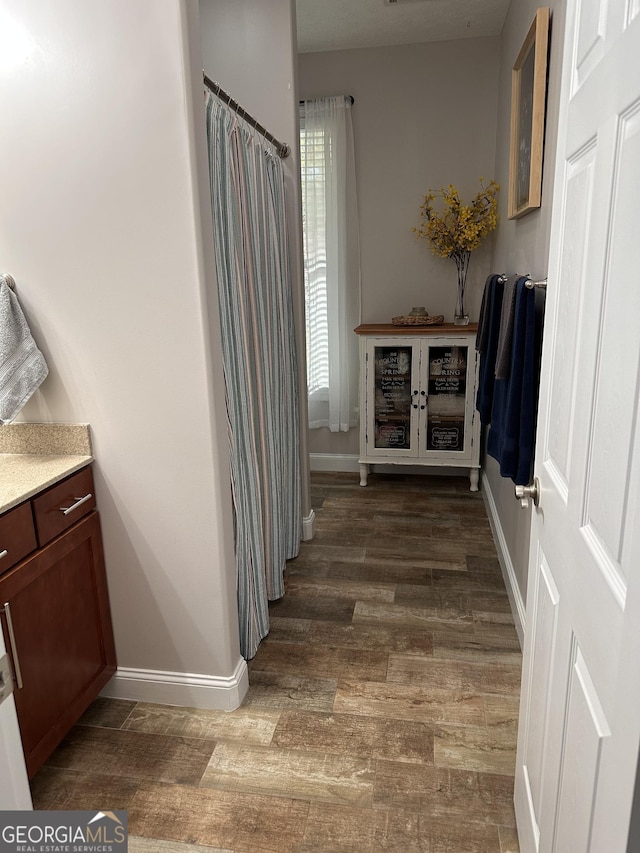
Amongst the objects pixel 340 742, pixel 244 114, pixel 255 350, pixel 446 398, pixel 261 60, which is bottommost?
pixel 340 742

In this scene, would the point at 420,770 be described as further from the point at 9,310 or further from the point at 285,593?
the point at 9,310

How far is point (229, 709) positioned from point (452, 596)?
1.14m

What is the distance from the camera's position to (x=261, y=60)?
283 centimetres

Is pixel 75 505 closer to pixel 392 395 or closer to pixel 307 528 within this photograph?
pixel 307 528

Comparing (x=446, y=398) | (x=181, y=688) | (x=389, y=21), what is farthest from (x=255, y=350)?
(x=389, y=21)

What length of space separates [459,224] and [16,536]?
3085mm

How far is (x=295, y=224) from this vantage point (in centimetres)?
300

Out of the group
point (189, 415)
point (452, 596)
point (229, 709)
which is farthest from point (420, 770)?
point (189, 415)

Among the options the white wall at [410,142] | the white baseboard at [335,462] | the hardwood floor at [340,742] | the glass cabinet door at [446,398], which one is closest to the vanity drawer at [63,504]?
the hardwood floor at [340,742]

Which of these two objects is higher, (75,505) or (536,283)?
(536,283)

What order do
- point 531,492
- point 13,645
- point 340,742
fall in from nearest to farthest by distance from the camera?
point 531,492 < point 13,645 < point 340,742

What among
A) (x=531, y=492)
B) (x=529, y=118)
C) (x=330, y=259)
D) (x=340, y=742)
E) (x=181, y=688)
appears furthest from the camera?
(x=330, y=259)

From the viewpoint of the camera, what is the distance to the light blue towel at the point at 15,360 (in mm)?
1836

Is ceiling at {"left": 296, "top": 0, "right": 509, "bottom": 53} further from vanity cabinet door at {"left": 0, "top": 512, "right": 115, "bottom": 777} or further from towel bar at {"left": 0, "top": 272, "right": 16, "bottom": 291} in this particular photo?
vanity cabinet door at {"left": 0, "top": 512, "right": 115, "bottom": 777}
